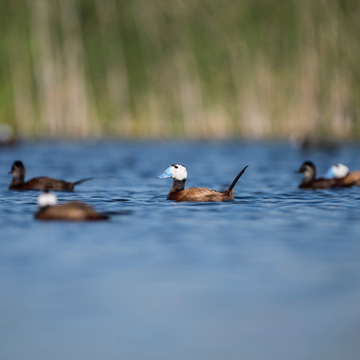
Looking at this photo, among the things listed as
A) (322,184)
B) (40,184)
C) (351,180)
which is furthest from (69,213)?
(351,180)

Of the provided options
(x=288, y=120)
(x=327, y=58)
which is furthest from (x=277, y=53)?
(x=288, y=120)

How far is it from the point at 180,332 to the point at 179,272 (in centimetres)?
273

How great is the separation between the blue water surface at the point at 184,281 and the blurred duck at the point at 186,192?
0.83ft

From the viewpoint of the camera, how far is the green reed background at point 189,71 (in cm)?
6862

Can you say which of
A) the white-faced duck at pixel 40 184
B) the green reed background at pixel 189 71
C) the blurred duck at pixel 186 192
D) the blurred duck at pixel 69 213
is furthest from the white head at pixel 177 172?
the green reed background at pixel 189 71

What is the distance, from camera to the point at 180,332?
8812 millimetres

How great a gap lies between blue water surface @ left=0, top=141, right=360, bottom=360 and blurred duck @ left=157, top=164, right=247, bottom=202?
25 cm

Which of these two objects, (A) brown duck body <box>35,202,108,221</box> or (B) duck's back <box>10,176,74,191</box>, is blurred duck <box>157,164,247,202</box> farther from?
(A) brown duck body <box>35,202,108,221</box>

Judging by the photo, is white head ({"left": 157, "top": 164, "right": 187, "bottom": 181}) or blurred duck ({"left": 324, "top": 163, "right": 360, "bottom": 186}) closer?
white head ({"left": 157, "top": 164, "right": 187, "bottom": 181})

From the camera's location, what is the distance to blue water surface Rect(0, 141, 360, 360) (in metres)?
8.46

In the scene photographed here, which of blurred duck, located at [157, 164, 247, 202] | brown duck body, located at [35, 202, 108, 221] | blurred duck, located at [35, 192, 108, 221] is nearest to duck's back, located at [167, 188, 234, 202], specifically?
blurred duck, located at [157, 164, 247, 202]

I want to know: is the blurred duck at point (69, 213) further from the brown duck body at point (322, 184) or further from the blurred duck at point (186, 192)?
the brown duck body at point (322, 184)

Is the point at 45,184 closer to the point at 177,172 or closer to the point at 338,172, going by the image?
the point at 177,172

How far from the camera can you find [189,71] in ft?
256
